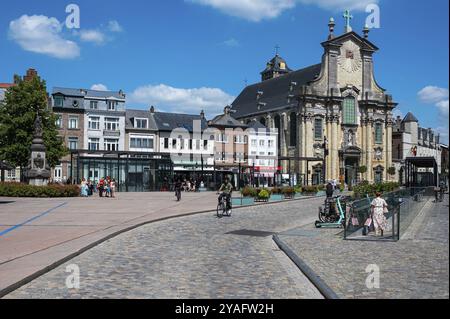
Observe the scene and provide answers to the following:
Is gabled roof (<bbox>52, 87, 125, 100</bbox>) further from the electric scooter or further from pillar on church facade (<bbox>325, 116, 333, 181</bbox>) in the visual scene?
the electric scooter


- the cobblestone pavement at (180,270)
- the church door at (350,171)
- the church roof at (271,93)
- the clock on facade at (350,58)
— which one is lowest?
the cobblestone pavement at (180,270)

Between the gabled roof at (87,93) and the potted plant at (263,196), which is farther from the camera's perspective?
the gabled roof at (87,93)

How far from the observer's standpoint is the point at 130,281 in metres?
9.28

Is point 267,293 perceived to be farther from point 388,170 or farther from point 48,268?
point 388,170

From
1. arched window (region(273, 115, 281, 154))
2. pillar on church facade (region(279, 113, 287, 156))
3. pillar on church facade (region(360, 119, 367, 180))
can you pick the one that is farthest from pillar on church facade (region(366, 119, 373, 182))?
arched window (region(273, 115, 281, 154))

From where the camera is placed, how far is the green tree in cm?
5062

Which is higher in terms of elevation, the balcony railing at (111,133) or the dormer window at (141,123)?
the dormer window at (141,123)

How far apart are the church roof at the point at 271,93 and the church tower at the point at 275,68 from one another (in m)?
10.6

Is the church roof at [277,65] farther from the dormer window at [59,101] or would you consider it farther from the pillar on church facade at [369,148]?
the dormer window at [59,101]

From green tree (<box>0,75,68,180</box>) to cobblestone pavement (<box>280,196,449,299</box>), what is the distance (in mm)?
39381

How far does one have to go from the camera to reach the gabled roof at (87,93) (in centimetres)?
7149

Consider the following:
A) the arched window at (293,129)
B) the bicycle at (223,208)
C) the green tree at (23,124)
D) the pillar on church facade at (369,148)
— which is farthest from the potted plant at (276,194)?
the pillar on church facade at (369,148)

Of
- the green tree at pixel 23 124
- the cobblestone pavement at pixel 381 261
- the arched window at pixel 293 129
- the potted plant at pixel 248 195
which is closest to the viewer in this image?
the cobblestone pavement at pixel 381 261

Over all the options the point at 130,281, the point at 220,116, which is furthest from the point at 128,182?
the point at 130,281
